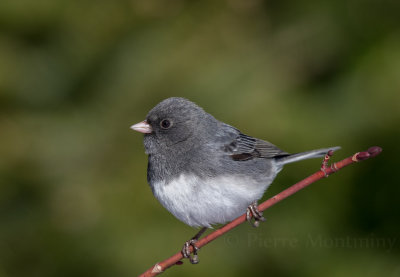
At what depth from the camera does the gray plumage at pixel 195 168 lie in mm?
1919

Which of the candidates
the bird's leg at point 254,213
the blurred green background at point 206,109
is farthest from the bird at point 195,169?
the blurred green background at point 206,109

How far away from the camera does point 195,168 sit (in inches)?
77.7

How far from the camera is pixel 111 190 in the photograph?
10.6ft

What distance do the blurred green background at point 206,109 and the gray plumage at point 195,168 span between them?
932 millimetres

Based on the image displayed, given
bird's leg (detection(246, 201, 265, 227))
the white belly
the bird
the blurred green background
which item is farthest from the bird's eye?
the blurred green background

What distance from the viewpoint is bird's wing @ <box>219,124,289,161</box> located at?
2.20m

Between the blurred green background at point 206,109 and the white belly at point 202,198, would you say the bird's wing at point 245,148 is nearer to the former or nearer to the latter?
the white belly at point 202,198

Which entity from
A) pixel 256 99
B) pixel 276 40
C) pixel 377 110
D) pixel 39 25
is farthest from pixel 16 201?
pixel 377 110

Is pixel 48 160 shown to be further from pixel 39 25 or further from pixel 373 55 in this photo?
pixel 373 55

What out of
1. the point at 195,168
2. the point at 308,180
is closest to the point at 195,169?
the point at 195,168

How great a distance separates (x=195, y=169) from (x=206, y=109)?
1402mm

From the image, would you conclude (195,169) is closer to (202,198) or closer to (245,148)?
(202,198)

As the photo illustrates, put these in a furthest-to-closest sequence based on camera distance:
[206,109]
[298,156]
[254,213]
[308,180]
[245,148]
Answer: [206,109]
[245,148]
[298,156]
[254,213]
[308,180]

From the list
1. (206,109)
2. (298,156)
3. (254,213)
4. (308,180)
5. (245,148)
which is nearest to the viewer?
(308,180)
